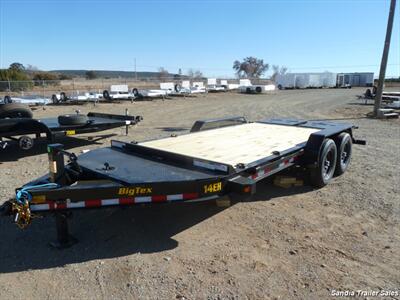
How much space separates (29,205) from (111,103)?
2181 centimetres

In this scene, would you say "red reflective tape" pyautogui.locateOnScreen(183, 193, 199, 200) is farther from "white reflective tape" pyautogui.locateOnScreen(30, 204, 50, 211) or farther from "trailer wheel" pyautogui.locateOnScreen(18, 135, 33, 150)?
"trailer wheel" pyautogui.locateOnScreen(18, 135, 33, 150)

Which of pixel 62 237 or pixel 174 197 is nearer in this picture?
pixel 174 197

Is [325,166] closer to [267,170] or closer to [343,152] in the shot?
[343,152]

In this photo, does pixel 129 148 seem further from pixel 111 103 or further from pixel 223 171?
pixel 111 103

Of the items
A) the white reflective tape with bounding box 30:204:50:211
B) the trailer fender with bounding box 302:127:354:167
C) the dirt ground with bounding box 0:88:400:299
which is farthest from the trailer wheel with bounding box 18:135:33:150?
the trailer fender with bounding box 302:127:354:167

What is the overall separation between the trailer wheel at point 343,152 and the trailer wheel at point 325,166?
375 millimetres

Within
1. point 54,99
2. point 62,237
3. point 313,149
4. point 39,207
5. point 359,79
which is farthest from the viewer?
point 359,79

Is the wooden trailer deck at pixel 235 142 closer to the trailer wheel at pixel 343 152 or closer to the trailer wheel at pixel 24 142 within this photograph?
the trailer wheel at pixel 343 152

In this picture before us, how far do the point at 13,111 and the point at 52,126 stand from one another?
33.3 inches

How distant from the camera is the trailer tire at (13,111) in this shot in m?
7.65

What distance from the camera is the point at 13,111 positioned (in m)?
7.79

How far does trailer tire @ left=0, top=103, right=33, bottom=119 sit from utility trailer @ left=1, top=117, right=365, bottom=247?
3953mm

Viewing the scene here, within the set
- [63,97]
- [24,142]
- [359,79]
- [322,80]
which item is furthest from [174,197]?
[359,79]

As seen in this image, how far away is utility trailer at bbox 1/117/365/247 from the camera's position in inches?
132
